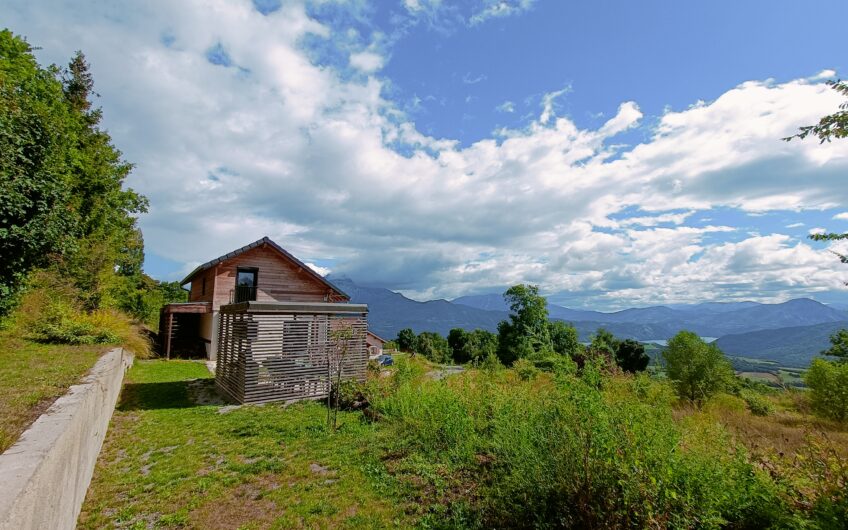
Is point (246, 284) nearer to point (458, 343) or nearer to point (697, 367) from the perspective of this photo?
point (697, 367)

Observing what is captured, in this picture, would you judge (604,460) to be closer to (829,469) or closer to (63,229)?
(829,469)

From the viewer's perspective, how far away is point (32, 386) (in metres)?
5.20

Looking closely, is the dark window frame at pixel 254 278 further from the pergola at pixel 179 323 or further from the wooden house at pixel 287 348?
the wooden house at pixel 287 348

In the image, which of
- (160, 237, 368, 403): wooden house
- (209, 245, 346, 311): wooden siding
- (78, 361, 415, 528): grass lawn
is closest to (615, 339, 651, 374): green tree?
(209, 245, 346, 311): wooden siding

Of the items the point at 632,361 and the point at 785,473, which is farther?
the point at 632,361

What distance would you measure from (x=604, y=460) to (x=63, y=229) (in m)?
13.7

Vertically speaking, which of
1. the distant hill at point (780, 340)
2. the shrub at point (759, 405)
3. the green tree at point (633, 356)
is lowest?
the distant hill at point (780, 340)

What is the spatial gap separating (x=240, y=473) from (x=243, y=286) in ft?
53.0

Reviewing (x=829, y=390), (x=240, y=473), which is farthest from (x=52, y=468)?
(x=829, y=390)

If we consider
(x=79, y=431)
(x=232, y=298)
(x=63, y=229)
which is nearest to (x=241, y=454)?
(x=79, y=431)

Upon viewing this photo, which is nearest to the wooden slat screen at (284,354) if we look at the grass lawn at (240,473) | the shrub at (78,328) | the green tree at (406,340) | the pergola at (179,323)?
the grass lawn at (240,473)

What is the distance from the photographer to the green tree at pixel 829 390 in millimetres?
11914

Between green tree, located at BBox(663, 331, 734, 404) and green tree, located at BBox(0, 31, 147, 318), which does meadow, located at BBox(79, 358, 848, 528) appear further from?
green tree, located at BBox(663, 331, 734, 404)

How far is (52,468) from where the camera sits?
2.85m
